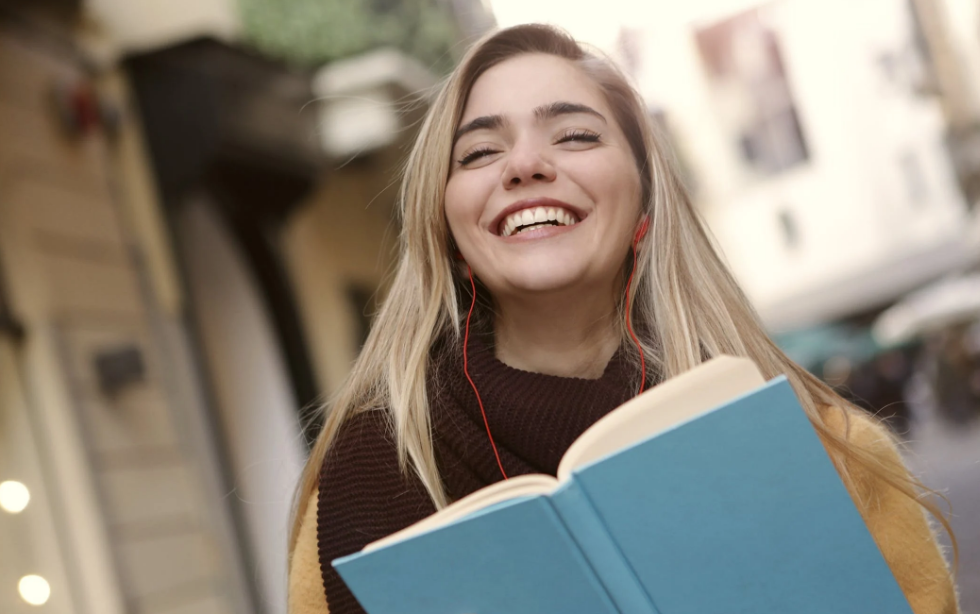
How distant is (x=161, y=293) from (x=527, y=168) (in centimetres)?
492

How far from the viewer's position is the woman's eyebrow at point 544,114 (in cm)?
196

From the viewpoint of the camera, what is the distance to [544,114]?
196 cm

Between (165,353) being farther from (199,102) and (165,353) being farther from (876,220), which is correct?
(876,220)

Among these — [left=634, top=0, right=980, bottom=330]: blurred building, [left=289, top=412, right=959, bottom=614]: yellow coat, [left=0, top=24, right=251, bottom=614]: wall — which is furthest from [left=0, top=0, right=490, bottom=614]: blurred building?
[left=634, top=0, right=980, bottom=330]: blurred building

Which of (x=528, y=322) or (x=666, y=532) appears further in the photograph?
(x=528, y=322)

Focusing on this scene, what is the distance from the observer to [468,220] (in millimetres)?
1936

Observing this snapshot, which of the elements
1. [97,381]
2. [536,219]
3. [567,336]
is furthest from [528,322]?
[97,381]

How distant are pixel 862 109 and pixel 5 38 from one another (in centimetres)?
1974

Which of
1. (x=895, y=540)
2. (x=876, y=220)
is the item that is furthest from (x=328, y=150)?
Answer: (x=876, y=220)

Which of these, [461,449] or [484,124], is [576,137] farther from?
[461,449]

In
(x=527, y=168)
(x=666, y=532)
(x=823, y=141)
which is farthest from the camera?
(x=823, y=141)

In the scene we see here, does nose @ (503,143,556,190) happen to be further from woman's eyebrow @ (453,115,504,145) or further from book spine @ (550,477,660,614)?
book spine @ (550,477,660,614)

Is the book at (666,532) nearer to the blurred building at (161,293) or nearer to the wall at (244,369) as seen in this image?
the blurred building at (161,293)

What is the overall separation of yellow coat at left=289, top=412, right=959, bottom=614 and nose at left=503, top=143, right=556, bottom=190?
1.92ft
